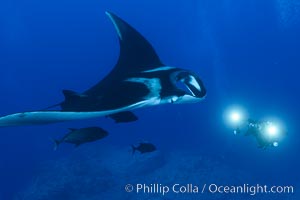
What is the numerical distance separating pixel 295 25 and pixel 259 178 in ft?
129

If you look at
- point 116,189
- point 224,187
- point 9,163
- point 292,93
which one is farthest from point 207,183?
point 292,93

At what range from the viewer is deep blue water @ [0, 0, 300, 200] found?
19453 mm

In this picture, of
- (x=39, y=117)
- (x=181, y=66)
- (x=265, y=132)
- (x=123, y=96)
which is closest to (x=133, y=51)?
(x=123, y=96)

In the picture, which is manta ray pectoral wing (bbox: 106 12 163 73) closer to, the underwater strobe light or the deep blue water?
the underwater strobe light

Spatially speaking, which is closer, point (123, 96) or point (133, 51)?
point (123, 96)

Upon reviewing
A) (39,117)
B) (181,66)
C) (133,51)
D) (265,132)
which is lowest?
(39,117)

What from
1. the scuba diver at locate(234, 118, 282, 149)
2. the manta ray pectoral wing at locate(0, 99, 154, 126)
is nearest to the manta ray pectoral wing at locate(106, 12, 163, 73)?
the manta ray pectoral wing at locate(0, 99, 154, 126)

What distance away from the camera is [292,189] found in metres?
15.7

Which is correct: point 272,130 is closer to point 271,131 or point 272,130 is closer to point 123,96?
point 271,131

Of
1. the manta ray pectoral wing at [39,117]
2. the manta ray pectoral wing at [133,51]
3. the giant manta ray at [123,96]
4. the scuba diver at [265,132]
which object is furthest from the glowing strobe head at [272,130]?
the manta ray pectoral wing at [39,117]

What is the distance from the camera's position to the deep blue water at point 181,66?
1945cm

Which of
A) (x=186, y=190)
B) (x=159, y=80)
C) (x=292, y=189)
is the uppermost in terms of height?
(x=292, y=189)

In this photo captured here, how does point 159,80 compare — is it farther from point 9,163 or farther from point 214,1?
point 214,1

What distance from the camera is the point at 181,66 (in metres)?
34.5
